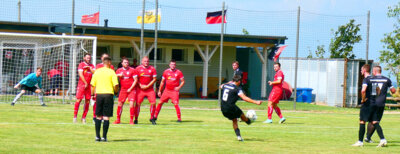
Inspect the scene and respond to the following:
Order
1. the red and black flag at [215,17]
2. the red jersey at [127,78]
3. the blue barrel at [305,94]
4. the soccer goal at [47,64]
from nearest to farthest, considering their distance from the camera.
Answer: the red jersey at [127,78] < the soccer goal at [47,64] < the red and black flag at [215,17] < the blue barrel at [305,94]

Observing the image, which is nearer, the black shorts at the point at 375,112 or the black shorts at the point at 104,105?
the black shorts at the point at 104,105

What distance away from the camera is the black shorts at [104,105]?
1241 cm

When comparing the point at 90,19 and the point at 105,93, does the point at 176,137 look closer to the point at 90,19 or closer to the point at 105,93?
the point at 105,93

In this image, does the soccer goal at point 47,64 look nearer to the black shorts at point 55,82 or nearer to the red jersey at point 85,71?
the black shorts at point 55,82

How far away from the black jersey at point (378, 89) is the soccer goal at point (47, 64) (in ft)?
51.3

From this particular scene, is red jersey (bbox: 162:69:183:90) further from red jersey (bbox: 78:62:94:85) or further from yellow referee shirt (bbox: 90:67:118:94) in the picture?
yellow referee shirt (bbox: 90:67:118:94)

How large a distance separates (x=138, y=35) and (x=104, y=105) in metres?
21.6

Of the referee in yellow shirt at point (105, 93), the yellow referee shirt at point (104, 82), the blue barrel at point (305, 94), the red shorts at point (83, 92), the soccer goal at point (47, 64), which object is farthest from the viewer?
the blue barrel at point (305, 94)

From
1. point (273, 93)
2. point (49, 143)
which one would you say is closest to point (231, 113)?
point (49, 143)

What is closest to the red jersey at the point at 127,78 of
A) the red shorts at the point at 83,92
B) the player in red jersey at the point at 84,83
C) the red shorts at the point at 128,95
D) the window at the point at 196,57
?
the red shorts at the point at 128,95

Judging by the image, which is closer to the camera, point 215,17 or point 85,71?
point 85,71

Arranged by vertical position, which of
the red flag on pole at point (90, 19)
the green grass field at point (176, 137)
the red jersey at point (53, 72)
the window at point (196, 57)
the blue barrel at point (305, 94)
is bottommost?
the blue barrel at point (305, 94)

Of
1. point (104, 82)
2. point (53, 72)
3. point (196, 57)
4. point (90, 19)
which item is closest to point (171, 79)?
point (104, 82)

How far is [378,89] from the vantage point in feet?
42.8
